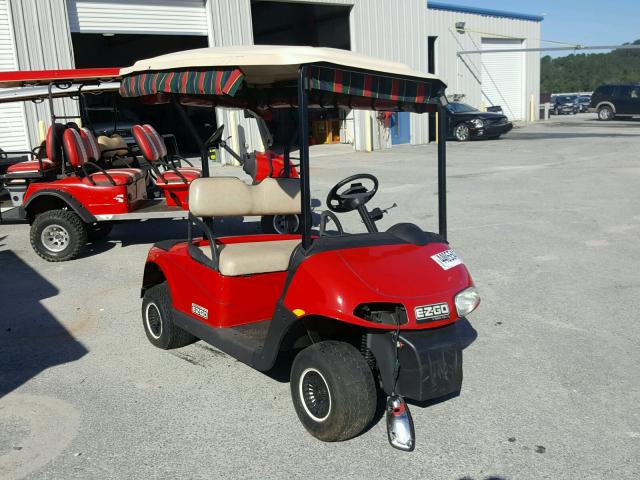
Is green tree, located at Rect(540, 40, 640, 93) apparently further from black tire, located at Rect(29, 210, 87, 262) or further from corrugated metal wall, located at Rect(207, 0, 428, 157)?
black tire, located at Rect(29, 210, 87, 262)

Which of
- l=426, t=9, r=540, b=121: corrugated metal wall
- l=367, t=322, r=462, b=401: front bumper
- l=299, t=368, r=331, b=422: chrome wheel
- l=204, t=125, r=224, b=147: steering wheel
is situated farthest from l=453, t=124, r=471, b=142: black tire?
l=299, t=368, r=331, b=422: chrome wheel

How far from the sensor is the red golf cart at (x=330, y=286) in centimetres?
325

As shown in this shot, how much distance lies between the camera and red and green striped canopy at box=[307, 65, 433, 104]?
11.1ft

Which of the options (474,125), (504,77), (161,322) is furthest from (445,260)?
(504,77)

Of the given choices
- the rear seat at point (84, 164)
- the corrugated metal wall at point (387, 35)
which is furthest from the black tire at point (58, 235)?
the corrugated metal wall at point (387, 35)

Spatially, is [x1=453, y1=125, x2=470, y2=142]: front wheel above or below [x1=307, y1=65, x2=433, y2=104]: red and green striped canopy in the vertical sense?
below

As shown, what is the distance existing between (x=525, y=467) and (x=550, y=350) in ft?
5.18

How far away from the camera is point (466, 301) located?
350cm

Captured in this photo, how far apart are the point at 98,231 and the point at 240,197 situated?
458cm

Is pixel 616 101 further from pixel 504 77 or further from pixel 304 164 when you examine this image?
pixel 304 164

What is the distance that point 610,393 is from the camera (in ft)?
12.7

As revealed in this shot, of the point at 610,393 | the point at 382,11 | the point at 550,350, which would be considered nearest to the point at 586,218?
the point at 550,350

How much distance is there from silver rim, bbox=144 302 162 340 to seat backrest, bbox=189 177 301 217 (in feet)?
2.92

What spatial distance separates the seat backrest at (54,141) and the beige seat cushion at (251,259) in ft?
13.5
